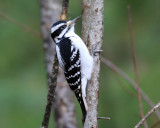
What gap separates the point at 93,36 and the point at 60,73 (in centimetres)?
166

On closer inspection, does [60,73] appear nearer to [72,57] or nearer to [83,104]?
[72,57]

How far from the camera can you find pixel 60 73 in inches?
201

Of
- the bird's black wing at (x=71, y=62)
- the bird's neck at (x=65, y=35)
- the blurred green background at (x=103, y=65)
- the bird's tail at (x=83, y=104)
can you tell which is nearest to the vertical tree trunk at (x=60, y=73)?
the bird's neck at (x=65, y=35)

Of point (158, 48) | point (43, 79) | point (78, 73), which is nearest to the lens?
point (78, 73)

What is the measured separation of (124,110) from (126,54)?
137cm

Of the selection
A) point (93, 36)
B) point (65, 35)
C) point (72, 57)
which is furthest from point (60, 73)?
point (93, 36)

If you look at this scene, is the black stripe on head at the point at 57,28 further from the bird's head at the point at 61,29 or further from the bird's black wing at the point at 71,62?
the bird's black wing at the point at 71,62

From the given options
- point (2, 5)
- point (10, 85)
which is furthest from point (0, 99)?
point (2, 5)

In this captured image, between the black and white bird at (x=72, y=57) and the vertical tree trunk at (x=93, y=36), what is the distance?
0.14 meters

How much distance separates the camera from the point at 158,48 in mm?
6445

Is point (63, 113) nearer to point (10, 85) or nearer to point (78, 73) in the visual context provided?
point (78, 73)

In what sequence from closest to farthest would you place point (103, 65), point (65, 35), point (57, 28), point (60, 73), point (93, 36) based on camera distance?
point (93, 36) < point (57, 28) < point (65, 35) < point (60, 73) < point (103, 65)

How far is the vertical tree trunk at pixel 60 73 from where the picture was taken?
4875 millimetres

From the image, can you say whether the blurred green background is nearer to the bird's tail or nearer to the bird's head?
the bird's head
